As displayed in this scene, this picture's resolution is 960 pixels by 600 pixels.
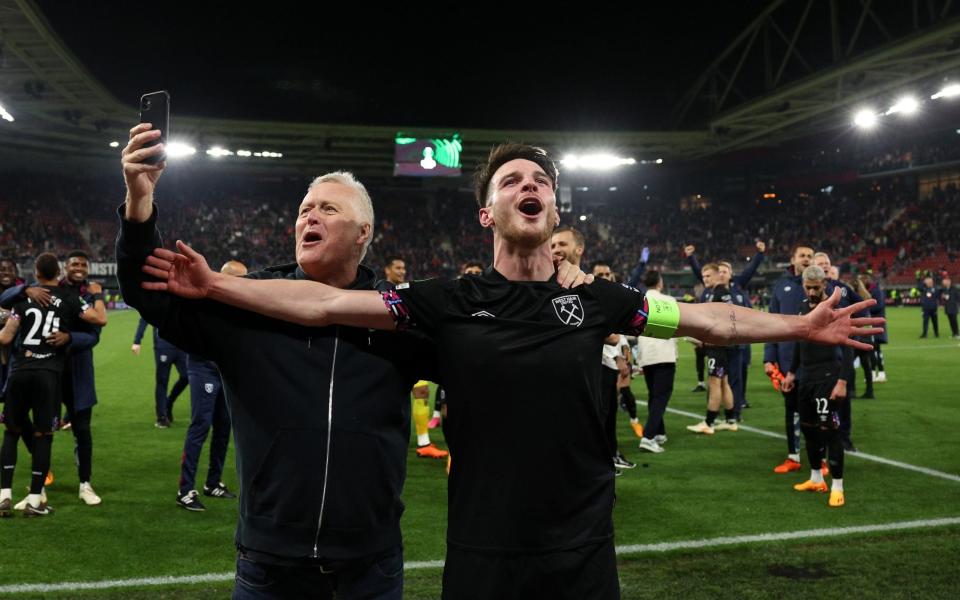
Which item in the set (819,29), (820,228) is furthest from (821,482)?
(820,228)

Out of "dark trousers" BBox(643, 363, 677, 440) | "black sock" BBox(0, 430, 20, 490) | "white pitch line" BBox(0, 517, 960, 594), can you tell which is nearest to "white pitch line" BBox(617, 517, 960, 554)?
"white pitch line" BBox(0, 517, 960, 594)

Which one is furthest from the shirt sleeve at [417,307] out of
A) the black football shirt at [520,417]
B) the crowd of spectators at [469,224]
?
the crowd of spectators at [469,224]

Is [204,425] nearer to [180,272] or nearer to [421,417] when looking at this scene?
[421,417]

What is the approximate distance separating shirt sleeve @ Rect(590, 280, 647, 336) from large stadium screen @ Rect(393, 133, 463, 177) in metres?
37.1

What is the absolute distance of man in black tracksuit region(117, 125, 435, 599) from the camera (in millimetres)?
2389

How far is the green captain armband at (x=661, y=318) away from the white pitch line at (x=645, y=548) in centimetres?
327

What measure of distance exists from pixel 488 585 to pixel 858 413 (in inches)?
457

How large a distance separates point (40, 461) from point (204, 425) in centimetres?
136

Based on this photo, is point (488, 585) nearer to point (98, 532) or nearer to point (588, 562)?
point (588, 562)

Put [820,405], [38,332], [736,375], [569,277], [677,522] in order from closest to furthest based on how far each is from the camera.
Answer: [569,277] < [677,522] < [38,332] < [820,405] < [736,375]

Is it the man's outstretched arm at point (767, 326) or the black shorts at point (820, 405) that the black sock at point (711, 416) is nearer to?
the black shorts at point (820, 405)

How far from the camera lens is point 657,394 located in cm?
960

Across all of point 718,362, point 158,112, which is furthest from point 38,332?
point 718,362

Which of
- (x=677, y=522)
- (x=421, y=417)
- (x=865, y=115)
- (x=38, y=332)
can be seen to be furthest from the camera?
(x=865, y=115)
